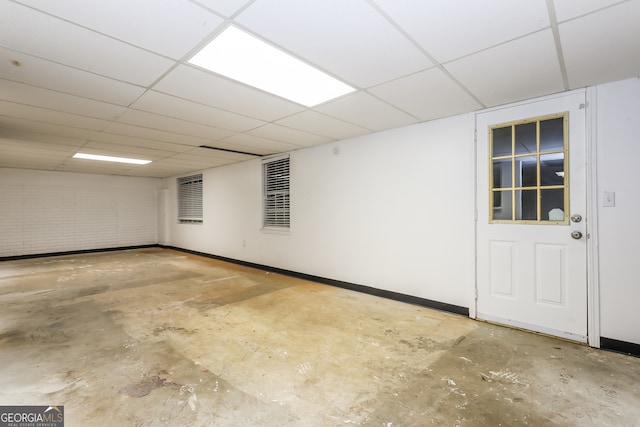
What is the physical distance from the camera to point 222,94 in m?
2.94

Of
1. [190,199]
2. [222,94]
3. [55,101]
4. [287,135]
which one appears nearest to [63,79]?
[55,101]

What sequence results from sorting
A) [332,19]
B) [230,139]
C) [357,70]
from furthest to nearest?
[230,139]
[357,70]
[332,19]

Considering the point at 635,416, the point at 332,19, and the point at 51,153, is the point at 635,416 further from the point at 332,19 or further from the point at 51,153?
the point at 51,153

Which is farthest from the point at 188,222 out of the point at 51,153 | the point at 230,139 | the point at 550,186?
the point at 550,186

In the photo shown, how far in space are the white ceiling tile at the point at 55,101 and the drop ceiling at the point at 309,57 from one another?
0.06 ft

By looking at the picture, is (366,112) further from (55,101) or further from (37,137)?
(37,137)

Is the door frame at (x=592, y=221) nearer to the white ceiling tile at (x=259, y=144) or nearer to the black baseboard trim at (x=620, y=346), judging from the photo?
the black baseboard trim at (x=620, y=346)

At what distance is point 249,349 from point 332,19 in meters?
2.72

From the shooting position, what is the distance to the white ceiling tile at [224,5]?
65.0 inches

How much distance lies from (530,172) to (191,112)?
12.7 feet

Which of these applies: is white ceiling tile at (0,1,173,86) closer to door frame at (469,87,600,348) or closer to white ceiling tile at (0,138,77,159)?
white ceiling tile at (0,138,77,159)

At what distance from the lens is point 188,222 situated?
895 cm

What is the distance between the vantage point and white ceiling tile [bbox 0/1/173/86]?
1.81 m

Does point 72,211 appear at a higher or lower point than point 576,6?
lower
